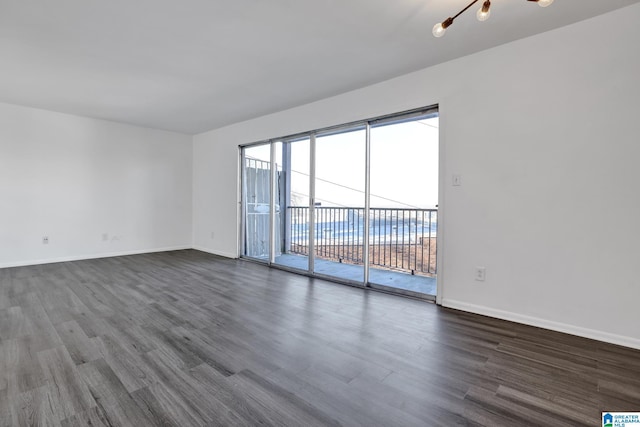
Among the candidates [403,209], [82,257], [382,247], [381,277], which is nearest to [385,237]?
[382,247]

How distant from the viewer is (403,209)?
454cm

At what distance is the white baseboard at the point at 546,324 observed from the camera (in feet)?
7.02

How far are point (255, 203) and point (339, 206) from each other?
1.57 meters

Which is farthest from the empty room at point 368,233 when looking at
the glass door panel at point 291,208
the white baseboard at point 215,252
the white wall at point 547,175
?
the glass door panel at point 291,208

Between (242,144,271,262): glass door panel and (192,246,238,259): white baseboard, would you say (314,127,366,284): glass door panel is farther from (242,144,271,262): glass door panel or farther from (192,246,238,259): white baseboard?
(192,246,238,259): white baseboard

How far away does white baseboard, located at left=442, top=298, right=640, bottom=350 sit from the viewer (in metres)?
2.14

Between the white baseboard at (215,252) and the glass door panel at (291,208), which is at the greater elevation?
the glass door panel at (291,208)

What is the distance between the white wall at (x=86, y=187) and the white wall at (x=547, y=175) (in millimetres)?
5002

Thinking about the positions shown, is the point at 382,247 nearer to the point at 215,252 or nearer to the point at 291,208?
the point at 291,208

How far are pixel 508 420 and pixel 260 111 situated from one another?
4.55 meters

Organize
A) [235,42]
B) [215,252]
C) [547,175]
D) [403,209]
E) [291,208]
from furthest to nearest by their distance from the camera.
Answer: [291,208]
[215,252]
[403,209]
[235,42]
[547,175]

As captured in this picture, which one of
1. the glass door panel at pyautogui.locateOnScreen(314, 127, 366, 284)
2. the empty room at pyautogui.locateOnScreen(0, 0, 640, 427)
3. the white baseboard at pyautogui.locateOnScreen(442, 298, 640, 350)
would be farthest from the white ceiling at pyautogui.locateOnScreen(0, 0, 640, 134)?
the white baseboard at pyautogui.locateOnScreen(442, 298, 640, 350)

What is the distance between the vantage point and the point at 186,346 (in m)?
2.09

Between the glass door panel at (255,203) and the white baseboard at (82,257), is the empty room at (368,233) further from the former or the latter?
the glass door panel at (255,203)
